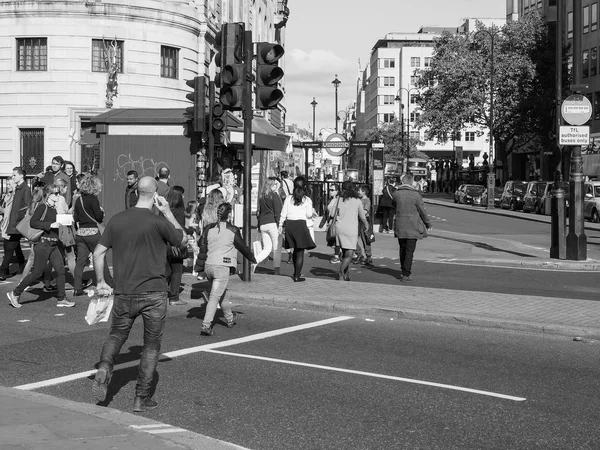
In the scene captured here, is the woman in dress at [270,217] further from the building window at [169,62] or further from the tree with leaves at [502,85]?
the tree with leaves at [502,85]

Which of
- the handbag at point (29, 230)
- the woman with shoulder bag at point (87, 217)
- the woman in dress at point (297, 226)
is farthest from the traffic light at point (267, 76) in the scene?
the handbag at point (29, 230)

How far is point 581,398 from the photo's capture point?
7.55m

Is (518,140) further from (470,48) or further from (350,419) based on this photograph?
(350,419)

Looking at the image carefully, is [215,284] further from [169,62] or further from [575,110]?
[169,62]

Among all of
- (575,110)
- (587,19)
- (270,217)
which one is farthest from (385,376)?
(587,19)

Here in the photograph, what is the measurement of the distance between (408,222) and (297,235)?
6.45 feet

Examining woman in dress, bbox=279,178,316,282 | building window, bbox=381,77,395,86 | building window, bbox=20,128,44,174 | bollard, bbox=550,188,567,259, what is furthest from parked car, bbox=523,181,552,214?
building window, bbox=381,77,395,86

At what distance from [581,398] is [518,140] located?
213 ft

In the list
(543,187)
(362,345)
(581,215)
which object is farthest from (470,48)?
(362,345)

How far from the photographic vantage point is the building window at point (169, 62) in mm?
37031

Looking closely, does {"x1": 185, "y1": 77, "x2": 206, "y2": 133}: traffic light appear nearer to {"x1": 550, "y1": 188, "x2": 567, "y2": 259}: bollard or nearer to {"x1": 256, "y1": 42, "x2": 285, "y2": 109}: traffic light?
{"x1": 256, "y1": 42, "x2": 285, "y2": 109}: traffic light

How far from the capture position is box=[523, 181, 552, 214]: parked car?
4800 centimetres

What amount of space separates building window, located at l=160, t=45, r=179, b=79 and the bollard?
21608mm

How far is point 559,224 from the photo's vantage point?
19141 mm
